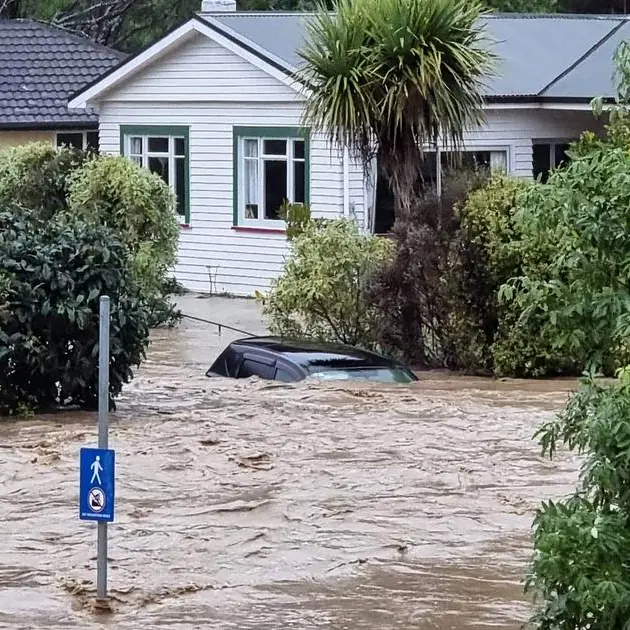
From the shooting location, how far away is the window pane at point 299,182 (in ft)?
82.0

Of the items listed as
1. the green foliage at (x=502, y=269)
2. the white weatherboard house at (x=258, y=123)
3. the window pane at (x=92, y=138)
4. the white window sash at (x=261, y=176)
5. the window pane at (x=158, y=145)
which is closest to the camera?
the green foliage at (x=502, y=269)

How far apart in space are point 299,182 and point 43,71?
31.3 feet

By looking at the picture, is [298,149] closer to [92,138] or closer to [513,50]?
[513,50]

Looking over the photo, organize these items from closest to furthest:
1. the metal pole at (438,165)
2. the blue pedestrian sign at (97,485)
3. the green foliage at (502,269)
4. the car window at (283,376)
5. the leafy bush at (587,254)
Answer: the leafy bush at (587,254) → the blue pedestrian sign at (97,485) → the car window at (283,376) → the green foliage at (502,269) → the metal pole at (438,165)

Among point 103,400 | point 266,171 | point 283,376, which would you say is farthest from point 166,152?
point 103,400

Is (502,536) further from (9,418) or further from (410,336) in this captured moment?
(410,336)

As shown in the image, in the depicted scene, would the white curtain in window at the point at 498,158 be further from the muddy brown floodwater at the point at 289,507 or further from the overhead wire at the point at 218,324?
the muddy brown floodwater at the point at 289,507

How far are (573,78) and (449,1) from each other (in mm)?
6262

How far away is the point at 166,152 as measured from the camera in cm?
2745

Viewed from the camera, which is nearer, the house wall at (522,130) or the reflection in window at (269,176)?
the house wall at (522,130)

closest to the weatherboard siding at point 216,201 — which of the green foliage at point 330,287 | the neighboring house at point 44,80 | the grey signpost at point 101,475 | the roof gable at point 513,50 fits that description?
the roof gable at point 513,50

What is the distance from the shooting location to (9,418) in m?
14.5

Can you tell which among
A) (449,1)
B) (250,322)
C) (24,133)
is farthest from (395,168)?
(24,133)

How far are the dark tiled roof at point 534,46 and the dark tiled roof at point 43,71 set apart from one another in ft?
17.1
